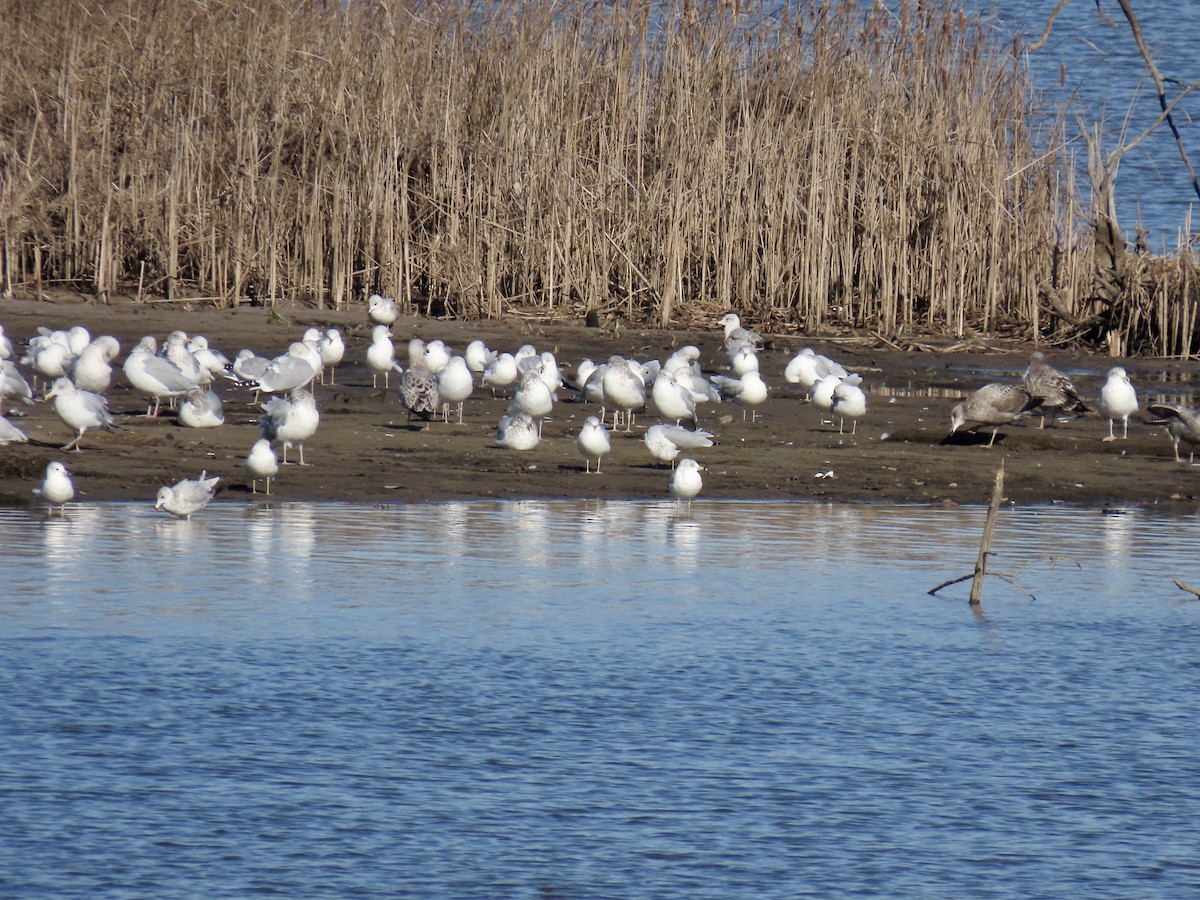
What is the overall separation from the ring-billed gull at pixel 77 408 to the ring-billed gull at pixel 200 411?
96 cm

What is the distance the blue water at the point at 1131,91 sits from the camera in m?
27.4

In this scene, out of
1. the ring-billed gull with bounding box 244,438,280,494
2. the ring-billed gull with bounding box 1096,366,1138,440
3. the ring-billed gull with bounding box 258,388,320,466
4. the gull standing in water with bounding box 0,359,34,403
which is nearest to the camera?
the ring-billed gull with bounding box 244,438,280,494

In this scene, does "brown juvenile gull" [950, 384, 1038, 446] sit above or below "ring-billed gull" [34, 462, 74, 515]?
above

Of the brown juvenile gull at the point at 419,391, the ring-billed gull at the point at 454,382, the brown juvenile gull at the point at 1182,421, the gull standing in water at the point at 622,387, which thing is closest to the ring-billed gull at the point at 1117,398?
the brown juvenile gull at the point at 1182,421

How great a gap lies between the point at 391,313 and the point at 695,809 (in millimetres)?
12230

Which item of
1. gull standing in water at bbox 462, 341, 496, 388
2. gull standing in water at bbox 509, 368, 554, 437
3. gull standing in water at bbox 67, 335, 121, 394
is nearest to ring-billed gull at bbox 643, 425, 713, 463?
gull standing in water at bbox 509, 368, 554, 437

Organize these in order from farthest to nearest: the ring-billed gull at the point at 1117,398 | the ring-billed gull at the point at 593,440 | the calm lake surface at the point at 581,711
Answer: the ring-billed gull at the point at 1117,398
the ring-billed gull at the point at 593,440
the calm lake surface at the point at 581,711

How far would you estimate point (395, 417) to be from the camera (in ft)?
45.1

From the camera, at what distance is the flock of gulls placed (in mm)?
11500

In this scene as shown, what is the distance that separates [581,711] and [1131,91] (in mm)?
28650

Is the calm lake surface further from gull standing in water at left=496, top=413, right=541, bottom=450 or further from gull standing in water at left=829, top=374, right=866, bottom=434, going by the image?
gull standing in water at left=829, top=374, right=866, bottom=434

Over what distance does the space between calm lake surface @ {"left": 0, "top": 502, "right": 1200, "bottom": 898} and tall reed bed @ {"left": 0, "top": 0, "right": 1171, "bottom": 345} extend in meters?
8.40

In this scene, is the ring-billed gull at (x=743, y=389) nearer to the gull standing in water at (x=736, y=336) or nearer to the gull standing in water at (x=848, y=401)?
the gull standing in water at (x=848, y=401)

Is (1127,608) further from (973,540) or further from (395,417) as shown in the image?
(395,417)
